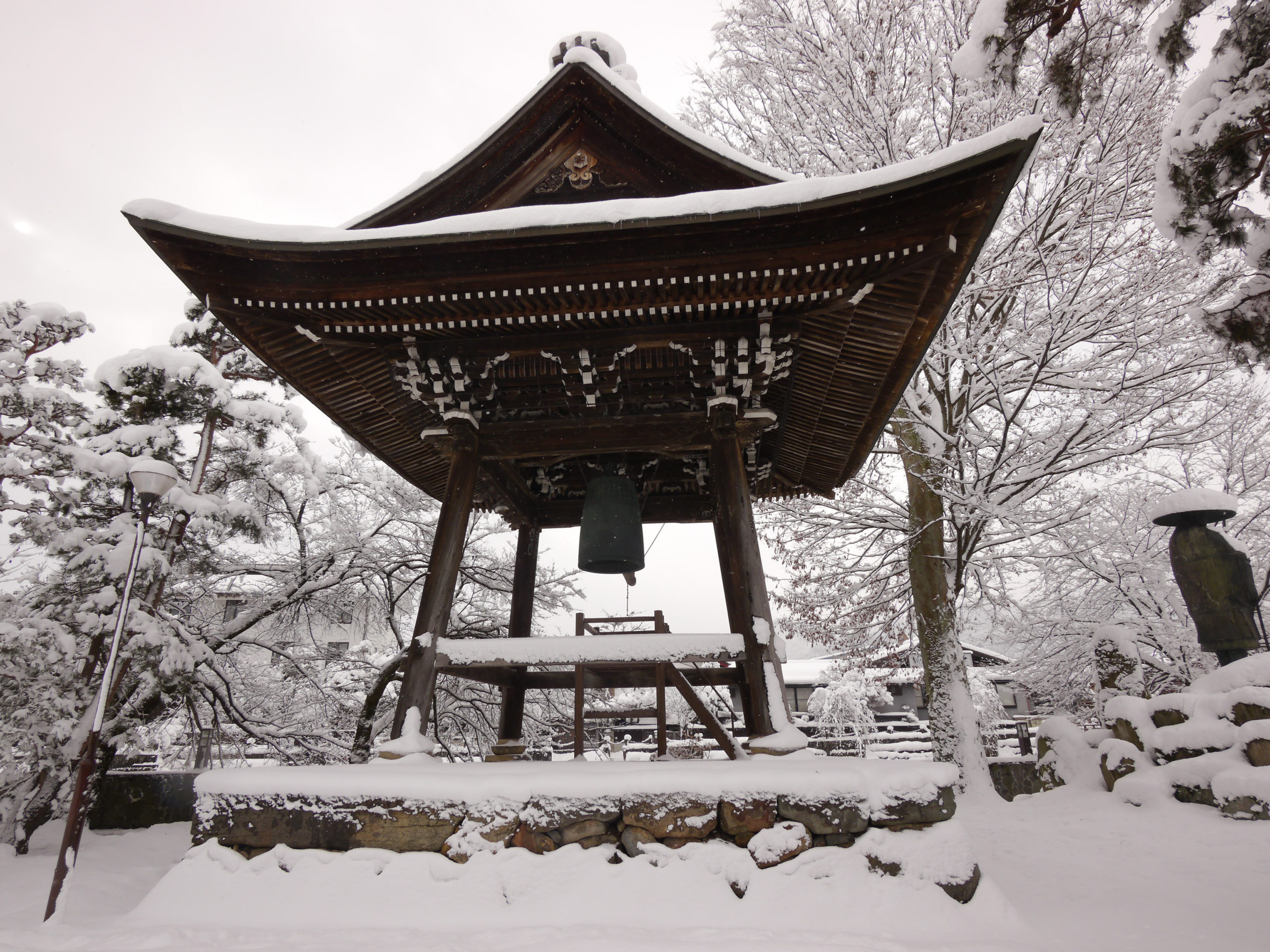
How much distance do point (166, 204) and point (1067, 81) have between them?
6.22 metres

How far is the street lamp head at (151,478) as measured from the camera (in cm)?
504

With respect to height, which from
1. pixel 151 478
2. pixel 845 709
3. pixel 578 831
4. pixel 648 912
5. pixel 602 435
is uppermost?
pixel 845 709

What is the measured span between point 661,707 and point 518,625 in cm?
257

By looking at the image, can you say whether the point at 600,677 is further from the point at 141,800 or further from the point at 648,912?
the point at 141,800

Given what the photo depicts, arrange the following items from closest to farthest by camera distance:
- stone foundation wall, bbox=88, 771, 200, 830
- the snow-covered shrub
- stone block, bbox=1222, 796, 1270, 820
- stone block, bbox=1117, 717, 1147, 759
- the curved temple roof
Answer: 1. the curved temple roof
2. stone block, bbox=1222, 796, 1270, 820
3. stone block, bbox=1117, 717, 1147, 759
4. stone foundation wall, bbox=88, 771, 200, 830
5. the snow-covered shrub

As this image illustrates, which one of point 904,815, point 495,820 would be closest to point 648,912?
point 495,820

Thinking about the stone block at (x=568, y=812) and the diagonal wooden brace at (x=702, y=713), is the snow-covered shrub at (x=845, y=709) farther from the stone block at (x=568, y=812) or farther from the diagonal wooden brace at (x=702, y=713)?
the stone block at (x=568, y=812)

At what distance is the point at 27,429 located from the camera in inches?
307

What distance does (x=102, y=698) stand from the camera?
4633 millimetres

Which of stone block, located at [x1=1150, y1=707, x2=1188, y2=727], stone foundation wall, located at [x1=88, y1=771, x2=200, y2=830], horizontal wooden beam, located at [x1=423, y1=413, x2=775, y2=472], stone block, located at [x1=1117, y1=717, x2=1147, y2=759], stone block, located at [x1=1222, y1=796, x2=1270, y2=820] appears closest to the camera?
stone block, located at [x1=1222, y1=796, x2=1270, y2=820]

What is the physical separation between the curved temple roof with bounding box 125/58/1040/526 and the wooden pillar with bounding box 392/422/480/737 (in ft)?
0.73

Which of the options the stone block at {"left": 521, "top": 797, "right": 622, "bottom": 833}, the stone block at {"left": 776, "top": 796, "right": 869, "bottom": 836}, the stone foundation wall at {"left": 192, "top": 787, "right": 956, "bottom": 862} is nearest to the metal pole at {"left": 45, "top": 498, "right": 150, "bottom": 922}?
the stone foundation wall at {"left": 192, "top": 787, "right": 956, "bottom": 862}

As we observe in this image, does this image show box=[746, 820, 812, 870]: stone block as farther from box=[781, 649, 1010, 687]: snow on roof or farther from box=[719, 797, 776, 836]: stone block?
box=[781, 649, 1010, 687]: snow on roof

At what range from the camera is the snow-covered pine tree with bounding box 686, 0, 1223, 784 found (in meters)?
8.40
